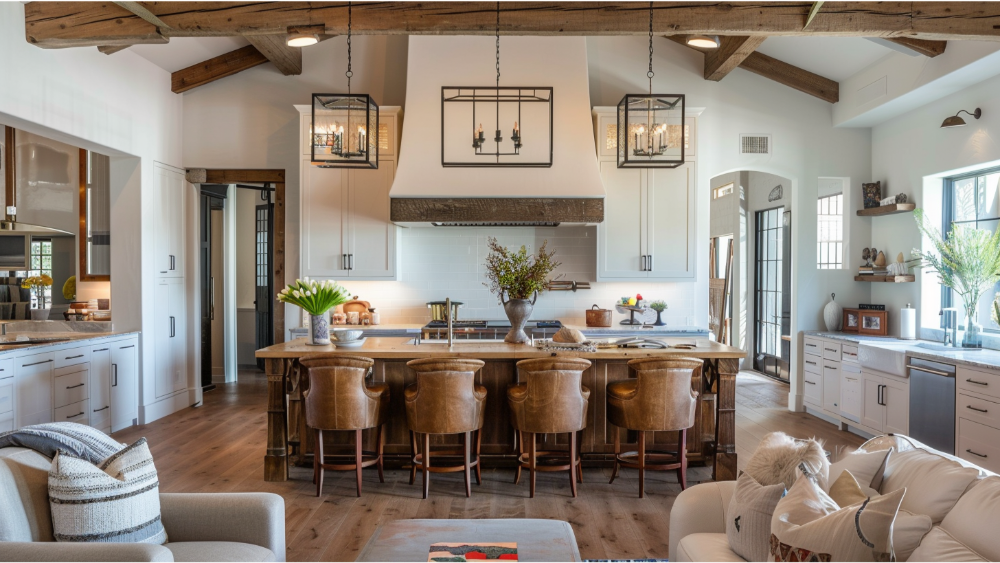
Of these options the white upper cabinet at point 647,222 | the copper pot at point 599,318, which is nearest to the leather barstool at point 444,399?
the copper pot at point 599,318

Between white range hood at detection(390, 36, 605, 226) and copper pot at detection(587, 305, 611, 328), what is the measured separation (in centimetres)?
106

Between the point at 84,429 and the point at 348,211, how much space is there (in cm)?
432

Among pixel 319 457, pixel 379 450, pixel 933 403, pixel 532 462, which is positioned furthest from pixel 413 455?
pixel 933 403

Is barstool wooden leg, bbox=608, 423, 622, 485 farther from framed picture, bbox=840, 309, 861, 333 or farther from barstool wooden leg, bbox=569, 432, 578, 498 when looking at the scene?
framed picture, bbox=840, 309, 861, 333

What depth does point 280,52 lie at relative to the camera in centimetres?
642

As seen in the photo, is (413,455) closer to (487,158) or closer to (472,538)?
(472,538)

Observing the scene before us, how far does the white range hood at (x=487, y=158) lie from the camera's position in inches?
242

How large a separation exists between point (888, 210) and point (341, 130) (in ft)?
16.8

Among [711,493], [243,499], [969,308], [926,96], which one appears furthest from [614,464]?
[926,96]

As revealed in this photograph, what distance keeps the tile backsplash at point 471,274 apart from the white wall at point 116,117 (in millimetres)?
2320

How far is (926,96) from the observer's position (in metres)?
5.75

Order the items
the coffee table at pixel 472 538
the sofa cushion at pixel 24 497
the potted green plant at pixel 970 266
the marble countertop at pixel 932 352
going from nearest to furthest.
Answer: the sofa cushion at pixel 24 497 < the coffee table at pixel 472 538 < the marble countertop at pixel 932 352 < the potted green plant at pixel 970 266

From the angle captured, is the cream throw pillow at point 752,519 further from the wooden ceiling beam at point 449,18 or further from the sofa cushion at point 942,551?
the wooden ceiling beam at point 449,18

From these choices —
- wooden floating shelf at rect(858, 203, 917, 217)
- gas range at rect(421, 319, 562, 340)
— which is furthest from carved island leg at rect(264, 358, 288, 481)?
wooden floating shelf at rect(858, 203, 917, 217)
